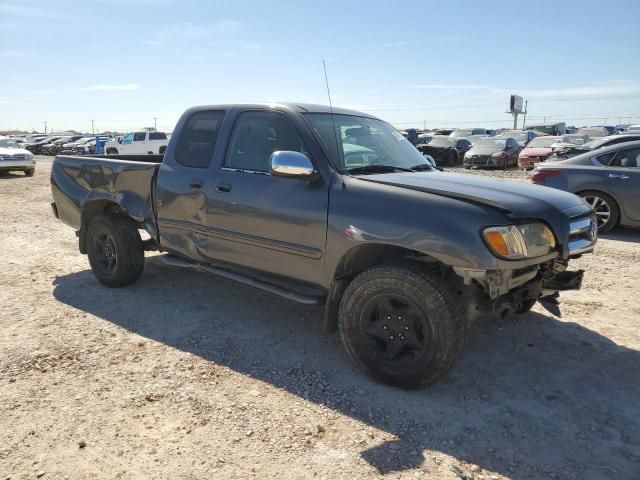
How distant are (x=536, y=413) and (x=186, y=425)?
209cm

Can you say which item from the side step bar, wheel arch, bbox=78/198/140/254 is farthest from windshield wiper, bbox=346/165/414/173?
wheel arch, bbox=78/198/140/254

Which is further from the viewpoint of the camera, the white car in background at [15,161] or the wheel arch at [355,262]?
the white car in background at [15,161]

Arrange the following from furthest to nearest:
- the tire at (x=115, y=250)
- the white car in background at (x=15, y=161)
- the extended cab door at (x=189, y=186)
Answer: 1. the white car in background at (x=15, y=161)
2. the tire at (x=115, y=250)
3. the extended cab door at (x=189, y=186)

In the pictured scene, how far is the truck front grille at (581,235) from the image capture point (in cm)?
327

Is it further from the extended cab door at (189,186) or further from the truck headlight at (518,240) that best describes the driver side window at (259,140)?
the truck headlight at (518,240)

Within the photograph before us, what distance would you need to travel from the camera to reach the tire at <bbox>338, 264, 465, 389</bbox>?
305 cm

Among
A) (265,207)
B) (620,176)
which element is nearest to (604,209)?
(620,176)

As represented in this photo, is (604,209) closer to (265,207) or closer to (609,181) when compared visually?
(609,181)

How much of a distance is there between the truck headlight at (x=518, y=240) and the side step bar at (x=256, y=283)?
1312 millimetres

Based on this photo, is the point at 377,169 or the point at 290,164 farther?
the point at 377,169

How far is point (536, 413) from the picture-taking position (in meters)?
3.03

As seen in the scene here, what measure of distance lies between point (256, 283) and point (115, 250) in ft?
6.53

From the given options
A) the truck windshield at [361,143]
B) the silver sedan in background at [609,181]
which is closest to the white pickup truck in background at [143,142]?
the silver sedan in background at [609,181]

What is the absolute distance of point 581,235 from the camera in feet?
11.1
